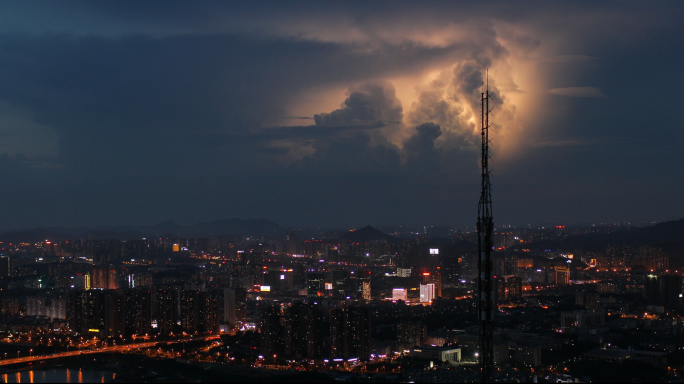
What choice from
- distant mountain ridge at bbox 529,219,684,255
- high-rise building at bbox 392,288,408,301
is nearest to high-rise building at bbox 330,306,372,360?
high-rise building at bbox 392,288,408,301

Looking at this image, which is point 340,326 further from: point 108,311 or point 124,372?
point 108,311

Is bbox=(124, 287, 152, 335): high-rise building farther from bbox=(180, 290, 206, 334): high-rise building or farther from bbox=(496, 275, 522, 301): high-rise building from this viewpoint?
bbox=(496, 275, 522, 301): high-rise building

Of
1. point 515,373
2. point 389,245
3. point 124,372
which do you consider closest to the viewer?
point 515,373

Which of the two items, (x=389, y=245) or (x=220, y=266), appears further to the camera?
(x=389, y=245)

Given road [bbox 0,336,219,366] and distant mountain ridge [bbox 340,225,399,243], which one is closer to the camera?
road [bbox 0,336,219,366]

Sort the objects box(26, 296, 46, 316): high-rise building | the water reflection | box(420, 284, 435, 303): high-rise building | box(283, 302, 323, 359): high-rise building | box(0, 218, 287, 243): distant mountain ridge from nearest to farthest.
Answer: the water reflection
box(283, 302, 323, 359): high-rise building
box(26, 296, 46, 316): high-rise building
box(420, 284, 435, 303): high-rise building
box(0, 218, 287, 243): distant mountain ridge

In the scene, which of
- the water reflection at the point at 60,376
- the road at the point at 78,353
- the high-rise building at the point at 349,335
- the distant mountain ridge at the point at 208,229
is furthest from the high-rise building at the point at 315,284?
the distant mountain ridge at the point at 208,229

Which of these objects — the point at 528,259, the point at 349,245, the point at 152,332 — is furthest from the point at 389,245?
the point at 152,332
